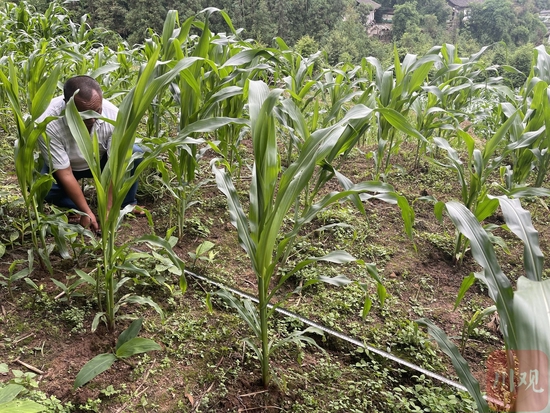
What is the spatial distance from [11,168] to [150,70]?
1.86 m

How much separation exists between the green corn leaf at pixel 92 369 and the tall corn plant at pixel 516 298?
0.91 meters

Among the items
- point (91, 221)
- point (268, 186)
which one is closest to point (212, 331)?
point (268, 186)

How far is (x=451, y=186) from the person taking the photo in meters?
2.83

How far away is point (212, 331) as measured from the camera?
1462 millimetres

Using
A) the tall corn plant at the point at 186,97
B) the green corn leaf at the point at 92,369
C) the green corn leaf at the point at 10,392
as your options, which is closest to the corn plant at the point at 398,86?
the tall corn plant at the point at 186,97

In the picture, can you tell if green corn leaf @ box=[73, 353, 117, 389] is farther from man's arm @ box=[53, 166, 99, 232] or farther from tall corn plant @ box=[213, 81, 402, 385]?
man's arm @ box=[53, 166, 99, 232]

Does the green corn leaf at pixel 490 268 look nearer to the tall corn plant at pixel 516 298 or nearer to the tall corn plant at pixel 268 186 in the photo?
the tall corn plant at pixel 516 298

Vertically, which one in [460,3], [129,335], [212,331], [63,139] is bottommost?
[212,331]

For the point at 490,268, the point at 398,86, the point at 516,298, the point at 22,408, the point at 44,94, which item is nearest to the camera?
the point at 516,298

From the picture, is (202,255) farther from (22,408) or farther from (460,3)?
(460,3)

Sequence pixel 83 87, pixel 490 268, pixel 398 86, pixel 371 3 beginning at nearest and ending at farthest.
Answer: pixel 490 268, pixel 83 87, pixel 398 86, pixel 371 3

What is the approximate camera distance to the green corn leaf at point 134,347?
1.17m

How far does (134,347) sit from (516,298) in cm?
101

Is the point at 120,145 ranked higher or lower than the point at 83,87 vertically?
lower
